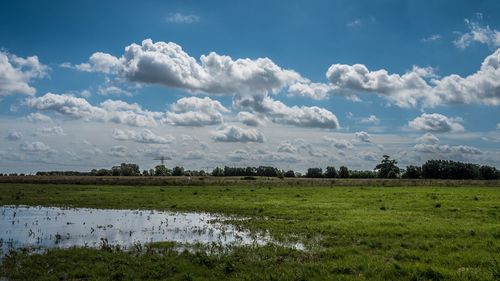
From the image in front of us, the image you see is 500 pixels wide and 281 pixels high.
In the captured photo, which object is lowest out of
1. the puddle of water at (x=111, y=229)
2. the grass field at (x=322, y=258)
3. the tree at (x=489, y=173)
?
the puddle of water at (x=111, y=229)

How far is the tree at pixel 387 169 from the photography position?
627 feet

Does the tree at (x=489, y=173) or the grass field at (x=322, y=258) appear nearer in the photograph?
the grass field at (x=322, y=258)

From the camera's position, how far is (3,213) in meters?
31.9

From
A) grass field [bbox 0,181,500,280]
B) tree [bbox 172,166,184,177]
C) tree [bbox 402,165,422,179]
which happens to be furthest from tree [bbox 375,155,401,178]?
grass field [bbox 0,181,500,280]

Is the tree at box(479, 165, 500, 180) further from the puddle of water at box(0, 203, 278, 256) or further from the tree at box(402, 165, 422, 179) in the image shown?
the puddle of water at box(0, 203, 278, 256)

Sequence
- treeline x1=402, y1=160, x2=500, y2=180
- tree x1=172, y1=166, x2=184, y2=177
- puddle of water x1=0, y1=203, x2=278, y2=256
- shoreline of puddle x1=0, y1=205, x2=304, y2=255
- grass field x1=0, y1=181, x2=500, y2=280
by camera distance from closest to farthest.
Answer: grass field x1=0, y1=181, x2=500, y2=280 → shoreline of puddle x1=0, y1=205, x2=304, y2=255 → puddle of water x1=0, y1=203, x2=278, y2=256 → treeline x1=402, y1=160, x2=500, y2=180 → tree x1=172, y1=166, x2=184, y2=177

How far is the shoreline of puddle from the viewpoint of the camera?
19.7 m

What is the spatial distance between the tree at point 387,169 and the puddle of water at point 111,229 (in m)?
173

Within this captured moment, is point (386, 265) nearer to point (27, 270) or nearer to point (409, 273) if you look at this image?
point (409, 273)

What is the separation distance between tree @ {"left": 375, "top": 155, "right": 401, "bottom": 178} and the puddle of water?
173m

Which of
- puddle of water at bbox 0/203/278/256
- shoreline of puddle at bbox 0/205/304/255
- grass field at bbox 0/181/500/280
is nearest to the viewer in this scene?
grass field at bbox 0/181/500/280

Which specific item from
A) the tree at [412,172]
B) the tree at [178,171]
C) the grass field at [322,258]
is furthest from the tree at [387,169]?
the grass field at [322,258]

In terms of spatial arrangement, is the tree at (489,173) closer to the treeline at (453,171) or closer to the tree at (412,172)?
the treeline at (453,171)

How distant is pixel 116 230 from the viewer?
23.7 meters
